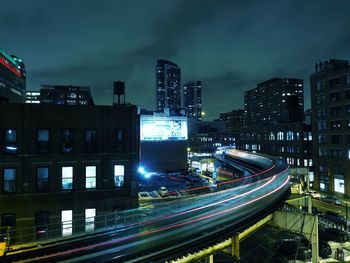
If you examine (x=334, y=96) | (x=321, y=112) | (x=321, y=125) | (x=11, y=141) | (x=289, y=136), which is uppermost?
(x=334, y=96)

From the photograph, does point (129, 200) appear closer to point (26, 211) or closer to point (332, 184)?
point (26, 211)

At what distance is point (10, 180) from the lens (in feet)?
82.7

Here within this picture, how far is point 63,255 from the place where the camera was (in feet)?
48.8

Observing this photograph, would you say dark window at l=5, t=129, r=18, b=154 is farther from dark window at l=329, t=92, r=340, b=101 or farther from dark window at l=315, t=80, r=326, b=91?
dark window at l=315, t=80, r=326, b=91

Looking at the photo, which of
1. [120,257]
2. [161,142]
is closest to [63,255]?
[120,257]

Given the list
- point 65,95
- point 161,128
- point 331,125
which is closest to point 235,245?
point 161,128

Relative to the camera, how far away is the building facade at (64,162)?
82.9ft

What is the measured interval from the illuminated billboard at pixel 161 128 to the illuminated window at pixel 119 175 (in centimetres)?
4616

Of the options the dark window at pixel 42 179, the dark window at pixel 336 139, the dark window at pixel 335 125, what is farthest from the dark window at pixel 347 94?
the dark window at pixel 42 179

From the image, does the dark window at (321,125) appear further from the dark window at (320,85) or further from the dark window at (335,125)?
the dark window at (320,85)

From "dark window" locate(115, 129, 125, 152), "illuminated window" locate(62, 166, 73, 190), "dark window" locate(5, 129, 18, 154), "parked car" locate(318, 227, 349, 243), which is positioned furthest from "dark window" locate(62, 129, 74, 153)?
"parked car" locate(318, 227, 349, 243)

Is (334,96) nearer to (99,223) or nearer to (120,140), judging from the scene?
(120,140)

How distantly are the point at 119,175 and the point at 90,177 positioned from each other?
106 inches

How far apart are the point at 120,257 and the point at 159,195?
75.6 ft
